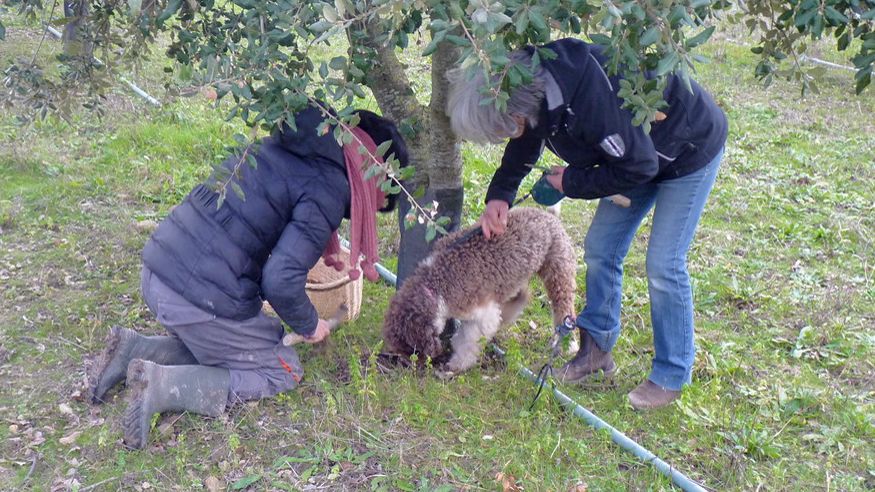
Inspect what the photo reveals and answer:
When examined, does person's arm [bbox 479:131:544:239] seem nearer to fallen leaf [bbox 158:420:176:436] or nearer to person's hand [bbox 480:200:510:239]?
person's hand [bbox 480:200:510:239]

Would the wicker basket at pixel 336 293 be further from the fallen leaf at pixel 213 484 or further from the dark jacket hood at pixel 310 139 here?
the fallen leaf at pixel 213 484

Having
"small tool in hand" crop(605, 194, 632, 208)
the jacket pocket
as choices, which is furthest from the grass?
"small tool in hand" crop(605, 194, 632, 208)

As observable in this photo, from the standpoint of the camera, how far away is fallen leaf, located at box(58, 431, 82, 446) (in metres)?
3.65

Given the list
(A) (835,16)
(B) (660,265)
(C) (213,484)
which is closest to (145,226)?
(C) (213,484)

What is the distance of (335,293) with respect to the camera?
176 inches

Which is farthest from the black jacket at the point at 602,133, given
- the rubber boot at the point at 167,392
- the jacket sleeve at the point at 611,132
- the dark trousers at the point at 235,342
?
the rubber boot at the point at 167,392

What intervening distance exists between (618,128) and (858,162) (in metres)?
5.45

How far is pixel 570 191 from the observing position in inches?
140

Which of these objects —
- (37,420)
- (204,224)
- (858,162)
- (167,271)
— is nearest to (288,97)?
(204,224)

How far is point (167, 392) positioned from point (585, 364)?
2145mm

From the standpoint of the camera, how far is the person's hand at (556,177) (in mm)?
3654

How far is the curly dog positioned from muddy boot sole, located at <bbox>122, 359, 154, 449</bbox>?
4.23 ft

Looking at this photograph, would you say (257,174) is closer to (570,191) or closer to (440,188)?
(440,188)

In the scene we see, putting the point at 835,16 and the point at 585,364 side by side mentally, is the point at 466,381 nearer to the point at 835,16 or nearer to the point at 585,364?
the point at 585,364
